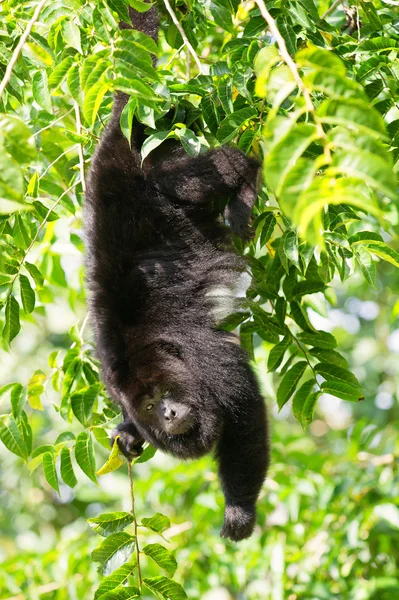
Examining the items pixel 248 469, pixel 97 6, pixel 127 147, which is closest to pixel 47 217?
pixel 127 147

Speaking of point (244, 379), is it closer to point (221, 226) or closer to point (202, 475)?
point (221, 226)

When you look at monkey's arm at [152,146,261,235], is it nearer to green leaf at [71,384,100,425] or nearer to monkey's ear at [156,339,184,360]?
monkey's ear at [156,339,184,360]

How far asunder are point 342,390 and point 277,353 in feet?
0.94

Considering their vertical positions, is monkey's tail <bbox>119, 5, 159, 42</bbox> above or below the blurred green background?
above

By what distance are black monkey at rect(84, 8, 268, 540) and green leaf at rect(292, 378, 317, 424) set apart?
0.39 meters

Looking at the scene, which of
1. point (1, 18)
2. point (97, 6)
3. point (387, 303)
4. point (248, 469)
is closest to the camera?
point (97, 6)

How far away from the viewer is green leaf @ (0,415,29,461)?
2674 millimetres

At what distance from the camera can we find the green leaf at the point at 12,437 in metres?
2.67

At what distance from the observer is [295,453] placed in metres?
4.61

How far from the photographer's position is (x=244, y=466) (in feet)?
10.8

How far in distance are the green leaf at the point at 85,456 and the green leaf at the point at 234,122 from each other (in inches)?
47.5

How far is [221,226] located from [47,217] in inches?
28.1

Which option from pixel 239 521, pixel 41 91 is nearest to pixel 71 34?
pixel 41 91

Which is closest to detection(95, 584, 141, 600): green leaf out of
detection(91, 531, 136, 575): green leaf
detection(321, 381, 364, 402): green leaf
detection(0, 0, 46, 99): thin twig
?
detection(91, 531, 136, 575): green leaf
